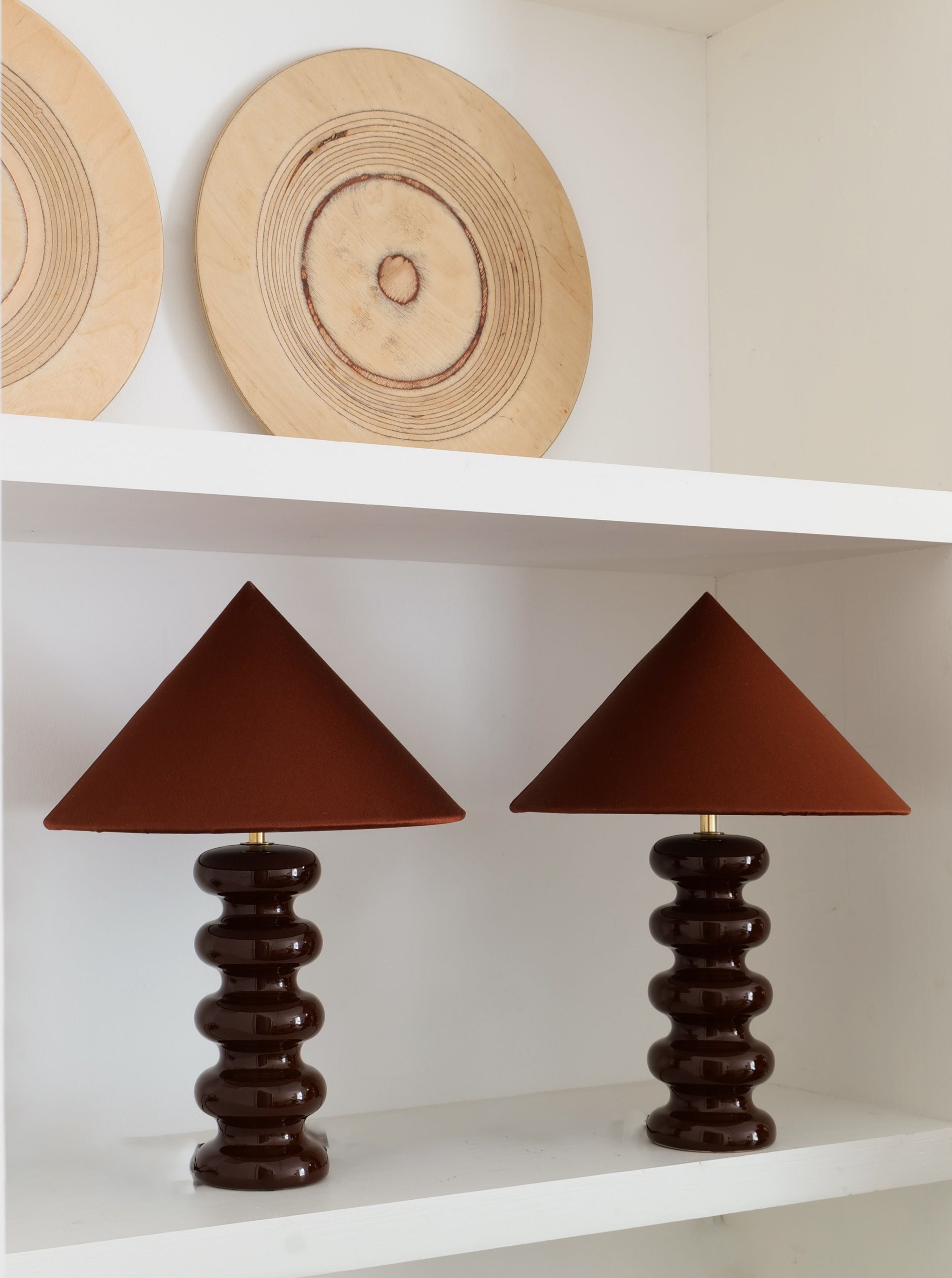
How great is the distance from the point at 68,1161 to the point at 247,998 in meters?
0.23

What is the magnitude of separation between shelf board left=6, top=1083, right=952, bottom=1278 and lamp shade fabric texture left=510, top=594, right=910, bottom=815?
0.28m

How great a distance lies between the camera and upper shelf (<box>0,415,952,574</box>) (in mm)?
817

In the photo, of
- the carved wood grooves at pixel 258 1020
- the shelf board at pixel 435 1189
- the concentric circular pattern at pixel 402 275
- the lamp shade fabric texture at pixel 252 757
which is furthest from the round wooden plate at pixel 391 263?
the shelf board at pixel 435 1189

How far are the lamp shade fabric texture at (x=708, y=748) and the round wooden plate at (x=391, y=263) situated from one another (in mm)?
327

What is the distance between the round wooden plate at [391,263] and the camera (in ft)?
3.94

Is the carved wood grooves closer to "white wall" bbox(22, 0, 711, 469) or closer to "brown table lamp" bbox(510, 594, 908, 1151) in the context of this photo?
"brown table lamp" bbox(510, 594, 908, 1151)

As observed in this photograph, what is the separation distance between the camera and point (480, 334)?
4.33 feet

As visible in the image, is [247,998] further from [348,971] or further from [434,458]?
[434,458]

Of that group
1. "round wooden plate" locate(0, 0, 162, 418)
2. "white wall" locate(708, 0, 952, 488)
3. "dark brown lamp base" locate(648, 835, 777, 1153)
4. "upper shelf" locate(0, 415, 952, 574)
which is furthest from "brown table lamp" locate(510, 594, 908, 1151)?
"round wooden plate" locate(0, 0, 162, 418)

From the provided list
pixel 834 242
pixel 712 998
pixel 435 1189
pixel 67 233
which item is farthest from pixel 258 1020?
pixel 834 242

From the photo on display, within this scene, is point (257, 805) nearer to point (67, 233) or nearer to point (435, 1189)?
point (435, 1189)

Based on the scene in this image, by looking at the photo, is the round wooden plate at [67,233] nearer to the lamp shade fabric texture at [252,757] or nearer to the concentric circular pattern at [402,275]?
the concentric circular pattern at [402,275]

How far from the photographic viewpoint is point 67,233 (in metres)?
1.12

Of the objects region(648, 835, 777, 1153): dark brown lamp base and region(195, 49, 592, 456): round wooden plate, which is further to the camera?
region(195, 49, 592, 456): round wooden plate
